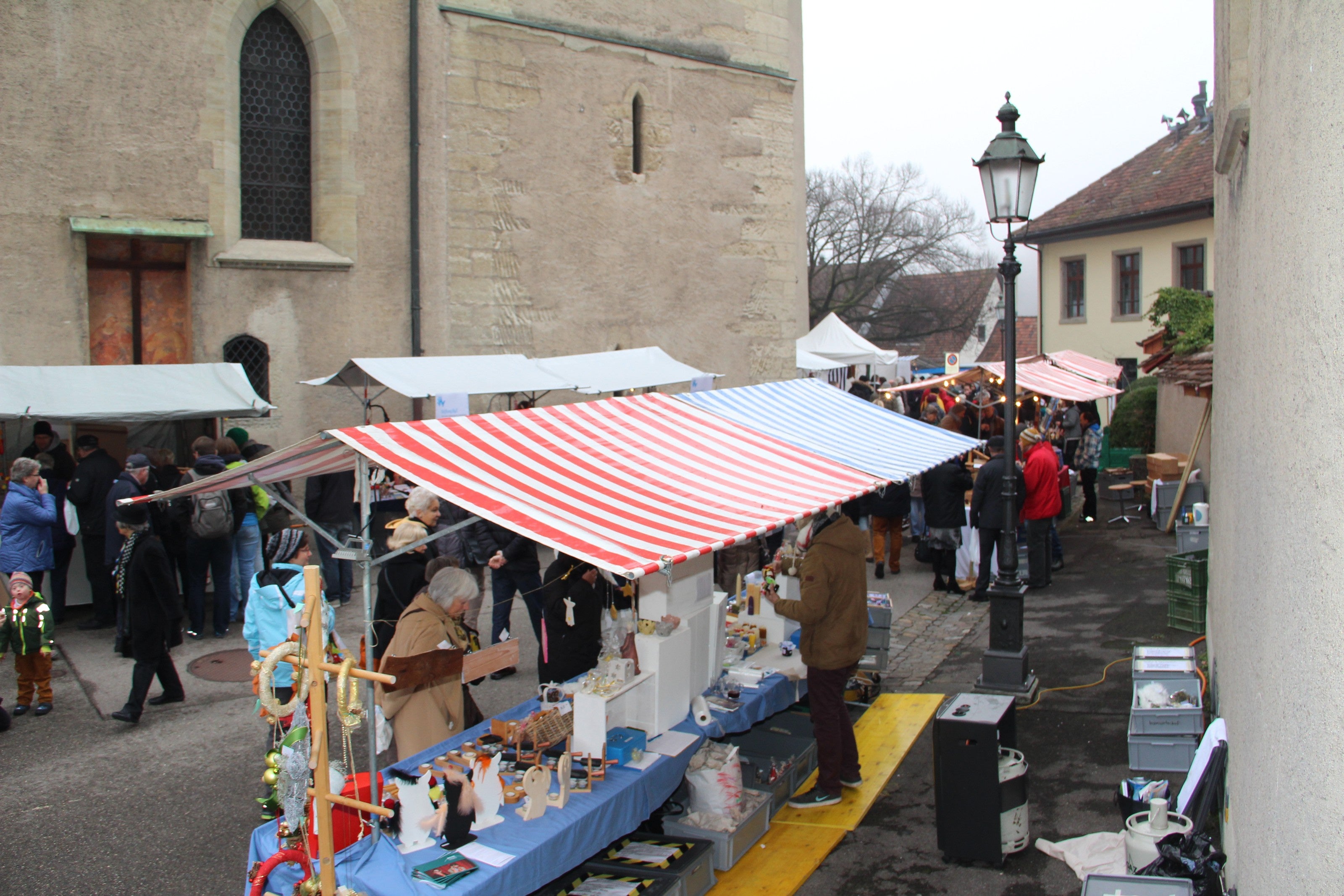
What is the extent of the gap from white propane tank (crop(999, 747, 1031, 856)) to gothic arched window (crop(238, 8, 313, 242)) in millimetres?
11250

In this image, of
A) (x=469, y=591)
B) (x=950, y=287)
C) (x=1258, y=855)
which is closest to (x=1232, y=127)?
(x=1258, y=855)

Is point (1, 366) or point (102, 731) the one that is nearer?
point (102, 731)

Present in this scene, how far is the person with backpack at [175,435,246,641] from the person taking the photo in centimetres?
971

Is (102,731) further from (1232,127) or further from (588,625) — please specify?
(1232,127)

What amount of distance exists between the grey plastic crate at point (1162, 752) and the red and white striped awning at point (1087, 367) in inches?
638

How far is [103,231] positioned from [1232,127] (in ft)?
37.7

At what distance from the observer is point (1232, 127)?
4.92 metres

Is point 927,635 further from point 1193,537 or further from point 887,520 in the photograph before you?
point 1193,537

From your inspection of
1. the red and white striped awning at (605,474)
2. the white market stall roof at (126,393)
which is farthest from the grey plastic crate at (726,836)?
the white market stall roof at (126,393)

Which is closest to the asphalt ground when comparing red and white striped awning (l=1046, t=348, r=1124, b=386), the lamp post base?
the lamp post base

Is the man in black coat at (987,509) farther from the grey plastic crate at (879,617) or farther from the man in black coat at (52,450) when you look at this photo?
the man in black coat at (52,450)

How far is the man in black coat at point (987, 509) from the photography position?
10812 millimetres

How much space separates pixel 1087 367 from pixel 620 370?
14.7 metres

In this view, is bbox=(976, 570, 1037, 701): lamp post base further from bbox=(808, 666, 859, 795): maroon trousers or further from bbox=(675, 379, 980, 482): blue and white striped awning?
bbox=(808, 666, 859, 795): maroon trousers
